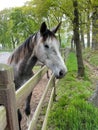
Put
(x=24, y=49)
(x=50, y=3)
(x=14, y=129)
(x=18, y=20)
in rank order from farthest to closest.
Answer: (x=18, y=20) → (x=50, y=3) → (x=24, y=49) → (x=14, y=129)

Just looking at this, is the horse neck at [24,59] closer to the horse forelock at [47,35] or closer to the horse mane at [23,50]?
the horse mane at [23,50]

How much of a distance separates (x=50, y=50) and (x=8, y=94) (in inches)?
74.0

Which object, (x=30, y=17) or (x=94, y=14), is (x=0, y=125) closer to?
(x=94, y=14)

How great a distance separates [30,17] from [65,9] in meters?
28.8

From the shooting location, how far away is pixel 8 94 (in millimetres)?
1594

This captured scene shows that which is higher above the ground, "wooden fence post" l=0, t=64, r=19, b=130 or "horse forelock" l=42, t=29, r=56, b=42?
"horse forelock" l=42, t=29, r=56, b=42

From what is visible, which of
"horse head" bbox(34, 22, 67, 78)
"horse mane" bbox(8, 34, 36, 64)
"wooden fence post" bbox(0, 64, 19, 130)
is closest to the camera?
"wooden fence post" bbox(0, 64, 19, 130)

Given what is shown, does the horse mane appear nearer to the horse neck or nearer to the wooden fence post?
the horse neck

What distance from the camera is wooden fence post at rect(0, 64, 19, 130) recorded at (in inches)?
61.1

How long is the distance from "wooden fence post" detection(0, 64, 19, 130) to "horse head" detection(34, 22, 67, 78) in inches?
66.6

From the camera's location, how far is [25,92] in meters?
2.33

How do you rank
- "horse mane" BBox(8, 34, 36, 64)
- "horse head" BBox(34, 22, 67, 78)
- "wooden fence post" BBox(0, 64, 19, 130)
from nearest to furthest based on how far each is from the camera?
"wooden fence post" BBox(0, 64, 19, 130) → "horse head" BBox(34, 22, 67, 78) → "horse mane" BBox(8, 34, 36, 64)

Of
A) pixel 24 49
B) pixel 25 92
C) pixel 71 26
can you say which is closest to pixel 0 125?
pixel 25 92

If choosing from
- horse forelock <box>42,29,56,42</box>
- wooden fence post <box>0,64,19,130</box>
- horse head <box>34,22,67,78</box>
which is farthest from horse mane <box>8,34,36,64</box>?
wooden fence post <box>0,64,19,130</box>
